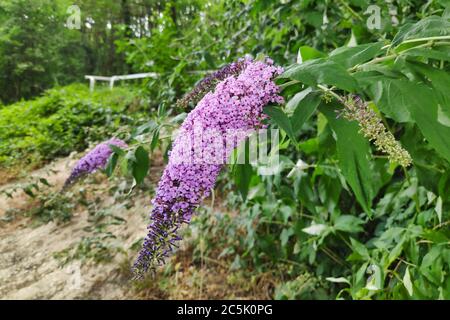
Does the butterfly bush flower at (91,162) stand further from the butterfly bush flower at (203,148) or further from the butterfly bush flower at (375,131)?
the butterfly bush flower at (375,131)

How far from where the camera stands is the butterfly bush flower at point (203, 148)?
535 millimetres

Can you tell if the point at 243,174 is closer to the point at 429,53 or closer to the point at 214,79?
the point at 214,79

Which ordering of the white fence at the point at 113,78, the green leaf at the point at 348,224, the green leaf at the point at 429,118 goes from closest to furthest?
1. the green leaf at the point at 429,118
2. the green leaf at the point at 348,224
3. the white fence at the point at 113,78

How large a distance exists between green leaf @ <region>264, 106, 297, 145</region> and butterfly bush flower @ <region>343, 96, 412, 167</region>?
0.07 m

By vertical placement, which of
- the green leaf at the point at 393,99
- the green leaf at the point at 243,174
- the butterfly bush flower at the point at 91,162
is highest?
the green leaf at the point at 393,99

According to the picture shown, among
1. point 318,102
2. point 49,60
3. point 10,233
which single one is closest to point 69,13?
point 49,60

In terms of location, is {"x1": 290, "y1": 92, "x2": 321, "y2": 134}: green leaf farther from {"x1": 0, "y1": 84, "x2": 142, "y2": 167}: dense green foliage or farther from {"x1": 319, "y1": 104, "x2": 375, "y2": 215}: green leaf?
{"x1": 0, "y1": 84, "x2": 142, "y2": 167}: dense green foliage

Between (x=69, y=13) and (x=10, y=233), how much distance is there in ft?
2.22

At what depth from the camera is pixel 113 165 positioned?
0.86 m

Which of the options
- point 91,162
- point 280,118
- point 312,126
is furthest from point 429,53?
point 312,126

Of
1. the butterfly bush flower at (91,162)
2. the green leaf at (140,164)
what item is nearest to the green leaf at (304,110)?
the green leaf at (140,164)

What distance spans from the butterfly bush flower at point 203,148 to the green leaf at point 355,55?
80mm
